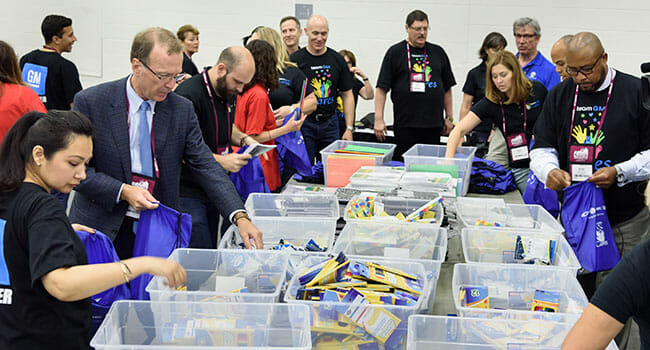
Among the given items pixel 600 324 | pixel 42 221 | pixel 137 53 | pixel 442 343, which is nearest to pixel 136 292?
pixel 42 221

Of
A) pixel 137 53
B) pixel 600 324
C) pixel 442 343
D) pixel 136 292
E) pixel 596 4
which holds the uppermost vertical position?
pixel 596 4

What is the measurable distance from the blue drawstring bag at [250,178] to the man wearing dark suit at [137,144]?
3.30ft

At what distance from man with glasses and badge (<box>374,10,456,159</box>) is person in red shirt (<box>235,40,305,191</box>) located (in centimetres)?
143

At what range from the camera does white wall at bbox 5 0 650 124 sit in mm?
6648

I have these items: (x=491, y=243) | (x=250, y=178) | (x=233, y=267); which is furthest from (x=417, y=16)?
(x=233, y=267)

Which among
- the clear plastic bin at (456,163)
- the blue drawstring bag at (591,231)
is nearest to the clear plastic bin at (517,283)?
the blue drawstring bag at (591,231)

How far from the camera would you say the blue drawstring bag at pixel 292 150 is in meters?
3.76

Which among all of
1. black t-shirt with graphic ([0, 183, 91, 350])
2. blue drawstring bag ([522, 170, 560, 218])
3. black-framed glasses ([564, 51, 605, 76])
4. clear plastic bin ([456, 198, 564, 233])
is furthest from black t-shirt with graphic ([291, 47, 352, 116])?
black t-shirt with graphic ([0, 183, 91, 350])

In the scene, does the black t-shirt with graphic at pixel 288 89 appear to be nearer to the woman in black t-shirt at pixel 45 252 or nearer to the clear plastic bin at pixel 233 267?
the clear plastic bin at pixel 233 267

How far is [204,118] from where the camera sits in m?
2.86

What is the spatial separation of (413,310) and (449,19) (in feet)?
19.1

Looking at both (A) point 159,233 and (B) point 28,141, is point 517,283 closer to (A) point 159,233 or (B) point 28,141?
(A) point 159,233

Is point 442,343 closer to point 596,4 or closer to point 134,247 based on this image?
point 134,247

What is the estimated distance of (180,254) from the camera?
1.96 meters
